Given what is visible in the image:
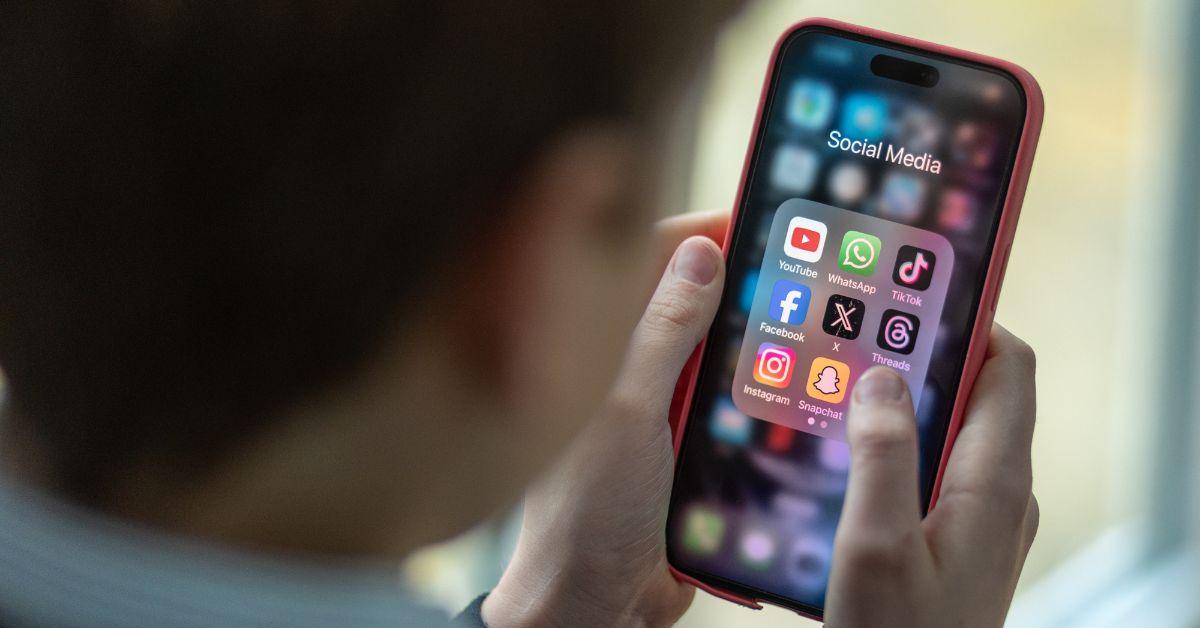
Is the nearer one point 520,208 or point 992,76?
point 520,208

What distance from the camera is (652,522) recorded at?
677 mm

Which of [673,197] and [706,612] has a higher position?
[673,197]

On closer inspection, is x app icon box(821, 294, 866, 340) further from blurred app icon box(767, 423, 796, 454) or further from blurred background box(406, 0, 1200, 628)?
blurred background box(406, 0, 1200, 628)

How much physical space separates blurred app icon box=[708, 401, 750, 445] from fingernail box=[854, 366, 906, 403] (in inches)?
3.8

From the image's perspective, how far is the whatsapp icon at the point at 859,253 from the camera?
64 cm

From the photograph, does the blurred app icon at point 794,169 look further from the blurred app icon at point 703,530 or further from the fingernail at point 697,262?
the blurred app icon at point 703,530

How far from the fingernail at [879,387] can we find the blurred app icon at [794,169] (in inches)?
5.3

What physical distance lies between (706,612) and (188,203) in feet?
3.23

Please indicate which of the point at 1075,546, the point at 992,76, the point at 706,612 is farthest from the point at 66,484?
the point at 1075,546

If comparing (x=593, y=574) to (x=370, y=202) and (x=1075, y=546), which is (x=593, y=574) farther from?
(x=1075, y=546)

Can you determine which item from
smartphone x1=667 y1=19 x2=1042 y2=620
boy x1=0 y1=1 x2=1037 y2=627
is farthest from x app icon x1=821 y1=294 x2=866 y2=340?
boy x1=0 y1=1 x2=1037 y2=627

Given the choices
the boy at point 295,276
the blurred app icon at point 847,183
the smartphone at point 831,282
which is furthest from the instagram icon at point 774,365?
the boy at point 295,276

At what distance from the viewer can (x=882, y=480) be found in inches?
21.6

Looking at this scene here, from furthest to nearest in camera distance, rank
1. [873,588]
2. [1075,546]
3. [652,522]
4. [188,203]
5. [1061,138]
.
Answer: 1. [1075,546]
2. [1061,138]
3. [652,522]
4. [873,588]
5. [188,203]
